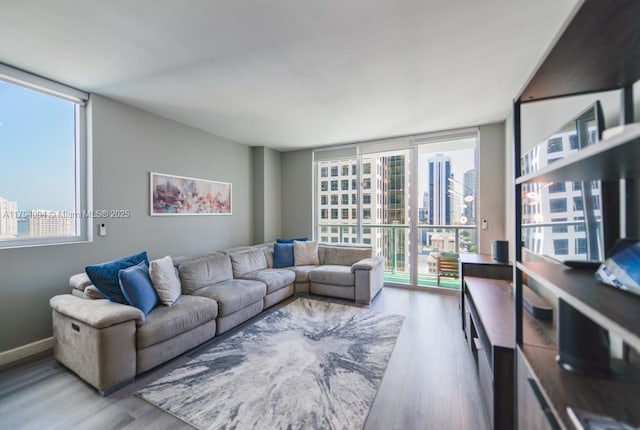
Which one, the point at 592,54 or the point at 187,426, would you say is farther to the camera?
the point at 187,426

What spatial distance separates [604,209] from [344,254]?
11.9 feet

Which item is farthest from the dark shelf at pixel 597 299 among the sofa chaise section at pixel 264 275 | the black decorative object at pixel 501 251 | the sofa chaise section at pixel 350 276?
the sofa chaise section at pixel 264 275

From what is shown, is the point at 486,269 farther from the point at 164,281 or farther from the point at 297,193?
the point at 297,193

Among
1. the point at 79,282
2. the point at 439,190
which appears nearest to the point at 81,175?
the point at 79,282

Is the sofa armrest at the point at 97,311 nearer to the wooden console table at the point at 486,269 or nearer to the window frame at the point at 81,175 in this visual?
the window frame at the point at 81,175

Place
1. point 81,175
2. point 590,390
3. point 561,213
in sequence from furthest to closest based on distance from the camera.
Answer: point 81,175, point 561,213, point 590,390

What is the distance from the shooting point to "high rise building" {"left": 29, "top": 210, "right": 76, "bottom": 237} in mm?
2582

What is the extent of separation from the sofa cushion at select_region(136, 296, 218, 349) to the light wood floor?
274mm

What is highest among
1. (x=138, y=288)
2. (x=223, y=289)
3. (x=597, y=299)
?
(x=597, y=299)

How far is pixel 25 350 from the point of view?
245 centimetres

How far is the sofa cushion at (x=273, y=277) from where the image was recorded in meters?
3.60

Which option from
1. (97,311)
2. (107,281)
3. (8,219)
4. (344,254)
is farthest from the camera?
(344,254)

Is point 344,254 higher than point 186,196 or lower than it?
lower

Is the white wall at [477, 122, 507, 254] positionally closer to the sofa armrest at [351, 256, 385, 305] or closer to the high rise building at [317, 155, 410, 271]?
the high rise building at [317, 155, 410, 271]
